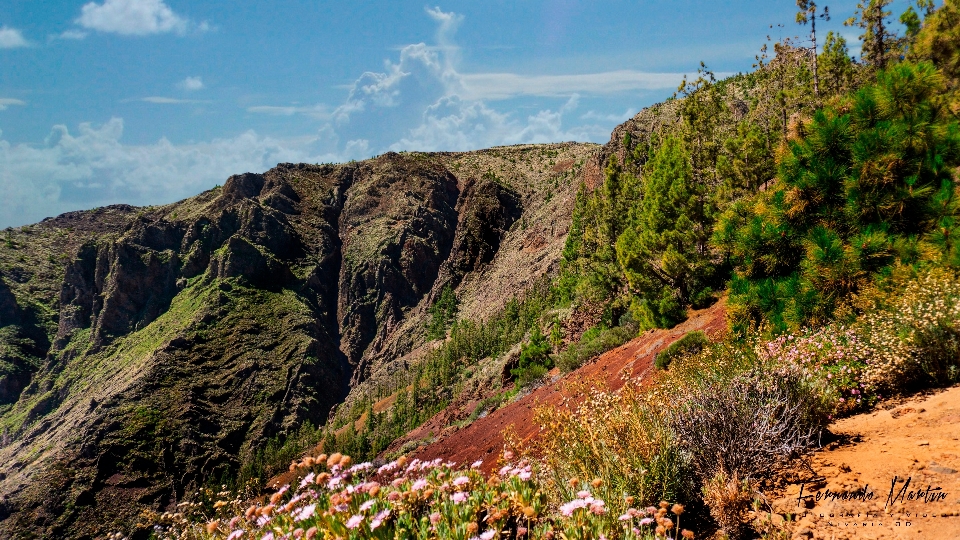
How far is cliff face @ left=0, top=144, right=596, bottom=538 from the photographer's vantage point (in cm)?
5303

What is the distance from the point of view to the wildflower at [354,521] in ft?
9.38

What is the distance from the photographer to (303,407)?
66000 mm

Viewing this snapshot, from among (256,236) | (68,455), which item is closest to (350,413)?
(68,455)

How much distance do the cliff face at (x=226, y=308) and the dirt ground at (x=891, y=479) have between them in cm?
5217

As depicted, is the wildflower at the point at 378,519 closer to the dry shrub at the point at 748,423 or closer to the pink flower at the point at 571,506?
the pink flower at the point at 571,506

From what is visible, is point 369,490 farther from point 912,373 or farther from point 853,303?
point 853,303

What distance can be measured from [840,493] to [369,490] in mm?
3464

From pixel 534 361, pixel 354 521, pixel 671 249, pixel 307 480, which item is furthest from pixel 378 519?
pixel 534 361

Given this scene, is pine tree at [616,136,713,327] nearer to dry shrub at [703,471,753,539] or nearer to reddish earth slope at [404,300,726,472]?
reddish earth slope at [404,300,726,472]

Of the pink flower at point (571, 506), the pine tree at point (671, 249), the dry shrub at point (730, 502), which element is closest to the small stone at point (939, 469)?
the dry shrub at point (730, 502)

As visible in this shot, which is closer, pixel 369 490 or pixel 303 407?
pixel 369 490

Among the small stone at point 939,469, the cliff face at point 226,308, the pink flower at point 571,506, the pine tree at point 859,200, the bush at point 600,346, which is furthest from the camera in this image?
the cliff face at point 226,308

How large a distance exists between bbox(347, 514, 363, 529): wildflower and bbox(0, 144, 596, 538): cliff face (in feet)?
178

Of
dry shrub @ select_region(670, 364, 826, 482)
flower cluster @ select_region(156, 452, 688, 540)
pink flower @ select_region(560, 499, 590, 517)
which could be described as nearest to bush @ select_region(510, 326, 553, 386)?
dry shrub @ select_region(670, 364, 826, 482)
